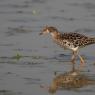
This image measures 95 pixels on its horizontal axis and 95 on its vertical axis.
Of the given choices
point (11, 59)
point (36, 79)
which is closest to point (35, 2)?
point (11, 59)

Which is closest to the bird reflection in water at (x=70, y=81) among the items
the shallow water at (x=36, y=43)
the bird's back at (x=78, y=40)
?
the shallow water at (x=36, y=43)

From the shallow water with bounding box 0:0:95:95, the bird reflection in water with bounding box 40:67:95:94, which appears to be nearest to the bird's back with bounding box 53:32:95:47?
the shallow water with bounding box 0:0:95:95

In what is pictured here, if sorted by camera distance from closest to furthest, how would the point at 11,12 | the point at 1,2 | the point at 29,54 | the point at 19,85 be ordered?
1. the point at 19,85
2. the point at 29,54
3. the point at 11,12
4. the point at 1,2

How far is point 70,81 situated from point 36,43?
11.5ft

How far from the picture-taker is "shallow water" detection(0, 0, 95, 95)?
44.0 ft

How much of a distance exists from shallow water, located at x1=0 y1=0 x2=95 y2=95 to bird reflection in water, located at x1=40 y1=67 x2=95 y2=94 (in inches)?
5.9

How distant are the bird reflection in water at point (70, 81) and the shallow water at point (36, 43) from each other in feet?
0.49

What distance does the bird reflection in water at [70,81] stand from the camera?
1308 cm

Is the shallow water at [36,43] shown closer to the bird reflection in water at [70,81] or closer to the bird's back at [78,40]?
the bird reflection in water at [70,81]

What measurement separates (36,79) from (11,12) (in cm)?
737

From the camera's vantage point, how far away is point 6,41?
17.0m

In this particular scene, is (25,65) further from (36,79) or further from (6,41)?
(6,41)

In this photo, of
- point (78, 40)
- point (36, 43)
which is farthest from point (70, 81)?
point (36, 43)

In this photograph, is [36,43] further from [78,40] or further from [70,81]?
[70,81]
